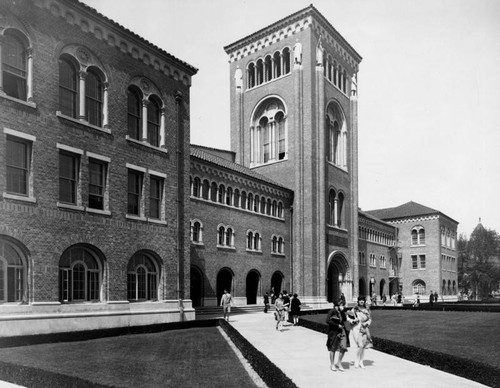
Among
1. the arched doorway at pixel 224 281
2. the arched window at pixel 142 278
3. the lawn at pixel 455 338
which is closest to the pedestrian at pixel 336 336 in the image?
the lawn at pixel 455 338

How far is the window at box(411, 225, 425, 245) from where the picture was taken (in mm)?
73062

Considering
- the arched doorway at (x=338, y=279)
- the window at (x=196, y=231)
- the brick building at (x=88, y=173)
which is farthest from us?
the arched doorway at (x=338, y=279)

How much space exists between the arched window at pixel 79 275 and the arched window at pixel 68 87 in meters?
5.63

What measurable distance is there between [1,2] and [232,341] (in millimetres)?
14657

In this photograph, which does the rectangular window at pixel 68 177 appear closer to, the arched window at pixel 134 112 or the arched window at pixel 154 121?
the arched window at pixel 134 112

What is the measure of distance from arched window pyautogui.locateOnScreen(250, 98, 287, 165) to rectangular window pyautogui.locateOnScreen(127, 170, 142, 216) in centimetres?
2505

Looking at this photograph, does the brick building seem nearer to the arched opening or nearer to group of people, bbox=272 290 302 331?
group of people, bbox=272 290 302 331

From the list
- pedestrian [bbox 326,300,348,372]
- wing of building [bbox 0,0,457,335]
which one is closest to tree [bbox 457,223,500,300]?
wing of building [bbox 0,0,457,335]

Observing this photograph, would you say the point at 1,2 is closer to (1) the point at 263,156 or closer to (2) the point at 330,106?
(1) the point at 263,156

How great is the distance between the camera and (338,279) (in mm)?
48781

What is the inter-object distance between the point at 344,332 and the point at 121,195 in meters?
13.0

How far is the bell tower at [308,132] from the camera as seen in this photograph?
43.6 meters

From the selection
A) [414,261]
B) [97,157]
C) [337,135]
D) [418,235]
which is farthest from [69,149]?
[418,235]

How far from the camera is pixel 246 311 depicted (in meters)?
34.9
